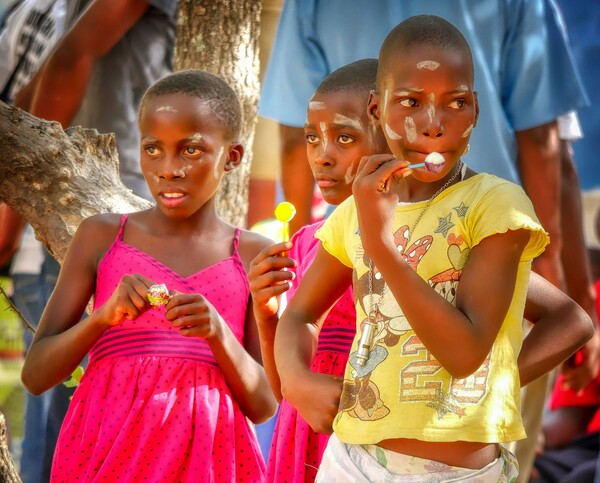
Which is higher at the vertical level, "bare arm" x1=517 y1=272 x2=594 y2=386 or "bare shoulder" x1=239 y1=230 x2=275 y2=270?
"bare shoulder" x1=239 y1=230 x2=275 y2=270

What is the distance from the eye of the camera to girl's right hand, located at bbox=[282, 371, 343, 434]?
2326 mm

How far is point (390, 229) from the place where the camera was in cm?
217

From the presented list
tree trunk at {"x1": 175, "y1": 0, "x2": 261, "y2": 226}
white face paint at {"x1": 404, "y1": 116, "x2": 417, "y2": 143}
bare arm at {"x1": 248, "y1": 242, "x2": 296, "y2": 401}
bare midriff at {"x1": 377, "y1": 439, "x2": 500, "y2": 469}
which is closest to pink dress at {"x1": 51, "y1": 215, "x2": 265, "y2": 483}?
bare arm at {"x1": 248, "y1": 242, "x2": 296, "y2": 401}

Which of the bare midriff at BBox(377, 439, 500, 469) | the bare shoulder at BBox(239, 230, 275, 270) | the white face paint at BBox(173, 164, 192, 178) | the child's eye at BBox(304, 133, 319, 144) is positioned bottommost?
the bare midriff at BBox(377, 439, 500, 469)

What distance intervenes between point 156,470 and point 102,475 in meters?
0.13

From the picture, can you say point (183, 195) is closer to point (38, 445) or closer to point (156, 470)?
point (156, 470)

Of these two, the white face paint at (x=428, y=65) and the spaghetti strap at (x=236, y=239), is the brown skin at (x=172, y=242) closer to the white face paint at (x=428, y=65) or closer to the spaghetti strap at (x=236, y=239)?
the spaghetti strap at (x=236, y=239)

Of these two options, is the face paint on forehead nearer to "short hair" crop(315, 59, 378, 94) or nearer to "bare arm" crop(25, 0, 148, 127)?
"short hair" crop(315, 59, 378, 94)

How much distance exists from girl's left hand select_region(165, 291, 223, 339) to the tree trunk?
50.5 inches

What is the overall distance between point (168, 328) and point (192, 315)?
0.24 meters

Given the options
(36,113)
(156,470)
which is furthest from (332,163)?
(36,113)

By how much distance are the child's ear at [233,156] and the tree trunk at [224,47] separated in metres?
0.80

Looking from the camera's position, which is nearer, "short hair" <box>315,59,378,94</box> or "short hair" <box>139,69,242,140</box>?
"short hair" <box>315,59,378,94</box>

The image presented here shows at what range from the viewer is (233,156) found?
3137 mm
